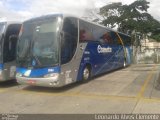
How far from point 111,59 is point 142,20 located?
2172cm

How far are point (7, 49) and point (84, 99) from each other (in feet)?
15.6

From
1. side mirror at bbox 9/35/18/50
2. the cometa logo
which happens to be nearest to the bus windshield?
side mirror at bbox 9/35/18/50

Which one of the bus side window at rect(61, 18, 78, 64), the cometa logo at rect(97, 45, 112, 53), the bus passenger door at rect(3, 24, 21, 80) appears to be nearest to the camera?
the bus side window at rect(61, 18, 78, 64)

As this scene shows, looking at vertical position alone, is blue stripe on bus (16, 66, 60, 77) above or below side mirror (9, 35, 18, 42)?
below

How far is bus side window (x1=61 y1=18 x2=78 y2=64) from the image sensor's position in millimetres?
9953

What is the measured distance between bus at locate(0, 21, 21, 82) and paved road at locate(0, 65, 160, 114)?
0.72 meters

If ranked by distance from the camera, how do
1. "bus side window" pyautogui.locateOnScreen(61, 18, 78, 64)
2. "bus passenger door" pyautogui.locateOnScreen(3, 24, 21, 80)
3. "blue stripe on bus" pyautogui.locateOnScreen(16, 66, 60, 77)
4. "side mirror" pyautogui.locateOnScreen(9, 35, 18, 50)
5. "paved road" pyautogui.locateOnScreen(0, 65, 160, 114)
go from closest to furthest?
1. "paved road" pyautogui.locateOnScreen(0, 65, 160, 114)
2. "blue stripe on bus" pyautogui.locateOnScreen(16, 66, 60, 77)
3. "bus side window" pyautogui.locateOnScreen(61, 18, 78, 64)
4. "bus passenger door" pyautogui.locateOnScreen(3, 24, 21, 80)
5. "side mirror" pyautogui.locateOnScreen(9, 35, 18, 50)

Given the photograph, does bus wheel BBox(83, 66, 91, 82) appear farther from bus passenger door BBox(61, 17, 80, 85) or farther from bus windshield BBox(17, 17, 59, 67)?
bus windshield BBox(17, 17, 59, 67)

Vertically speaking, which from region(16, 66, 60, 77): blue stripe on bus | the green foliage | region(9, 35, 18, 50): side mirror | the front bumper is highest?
the green foliage

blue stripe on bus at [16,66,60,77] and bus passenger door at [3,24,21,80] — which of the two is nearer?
blue stripe on bus at [16,66,60,77]

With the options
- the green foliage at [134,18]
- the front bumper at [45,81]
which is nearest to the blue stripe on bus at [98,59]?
the front bumper at [45,81]

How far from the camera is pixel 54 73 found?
9.64 metres

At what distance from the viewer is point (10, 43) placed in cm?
1181

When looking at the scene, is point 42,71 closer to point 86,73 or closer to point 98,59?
point 86,73
